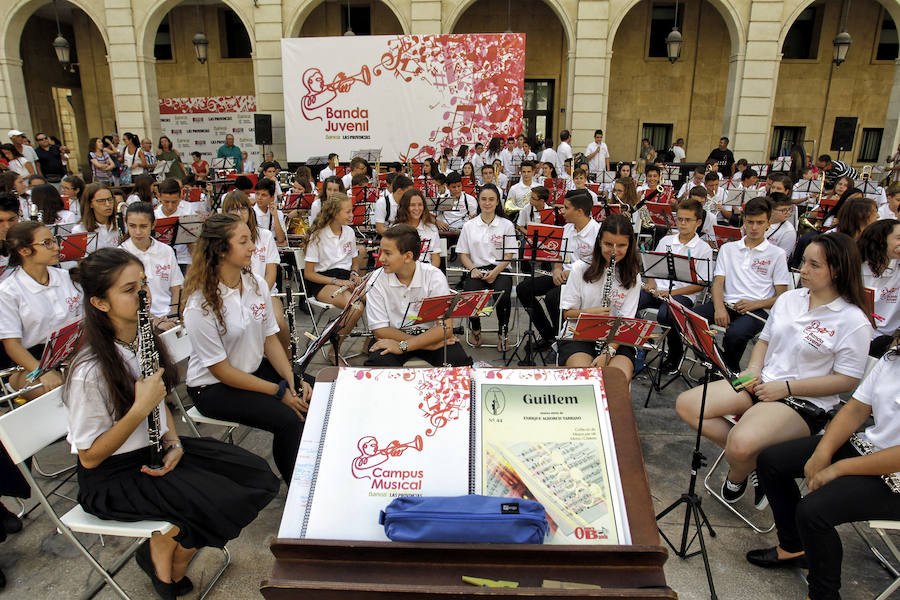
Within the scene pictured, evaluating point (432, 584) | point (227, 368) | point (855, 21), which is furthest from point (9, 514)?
point (855, 21)

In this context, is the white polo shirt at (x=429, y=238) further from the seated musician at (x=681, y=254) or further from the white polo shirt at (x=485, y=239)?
the seated musician at (x=681, y=254)

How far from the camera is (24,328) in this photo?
4113 mm

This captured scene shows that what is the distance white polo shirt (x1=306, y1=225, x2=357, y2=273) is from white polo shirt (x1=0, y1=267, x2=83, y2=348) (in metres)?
2.46

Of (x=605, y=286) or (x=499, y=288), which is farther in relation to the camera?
(x=499, y=288)

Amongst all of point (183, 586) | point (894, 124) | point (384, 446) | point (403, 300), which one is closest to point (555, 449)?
point (384, 446)

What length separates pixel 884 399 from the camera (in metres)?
2.69

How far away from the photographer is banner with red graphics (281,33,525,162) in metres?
14.7

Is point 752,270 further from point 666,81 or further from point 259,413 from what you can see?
point 666,81

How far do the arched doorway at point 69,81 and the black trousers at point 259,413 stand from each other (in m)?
22.4

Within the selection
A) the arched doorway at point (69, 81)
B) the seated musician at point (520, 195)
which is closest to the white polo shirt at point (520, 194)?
the seated musician at point (520, 195)

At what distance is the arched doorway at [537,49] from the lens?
19375 mm

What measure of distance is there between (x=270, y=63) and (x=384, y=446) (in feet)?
53.8

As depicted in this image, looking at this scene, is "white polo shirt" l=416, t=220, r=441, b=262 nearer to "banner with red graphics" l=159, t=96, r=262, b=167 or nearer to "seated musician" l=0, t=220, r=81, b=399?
"seated musician" l=0, t=220, r=81, b=399

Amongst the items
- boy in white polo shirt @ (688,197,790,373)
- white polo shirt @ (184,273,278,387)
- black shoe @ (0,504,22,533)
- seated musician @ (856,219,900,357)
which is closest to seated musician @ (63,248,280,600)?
white polo shirt @ (184,273,278,387)
